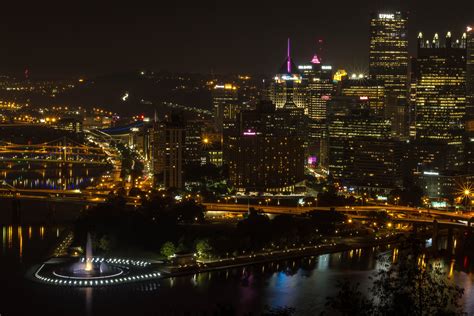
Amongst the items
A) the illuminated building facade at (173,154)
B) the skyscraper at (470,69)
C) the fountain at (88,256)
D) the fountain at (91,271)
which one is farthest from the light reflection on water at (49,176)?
the skyscraper at (470,69)

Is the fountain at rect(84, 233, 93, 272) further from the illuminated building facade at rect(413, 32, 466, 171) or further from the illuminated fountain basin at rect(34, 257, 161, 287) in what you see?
the illuminated building facade at rect(413, 32, 466, 171)

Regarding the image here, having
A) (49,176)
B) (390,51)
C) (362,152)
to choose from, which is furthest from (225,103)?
(362,152)

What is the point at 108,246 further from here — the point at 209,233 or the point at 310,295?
the point at 310,295

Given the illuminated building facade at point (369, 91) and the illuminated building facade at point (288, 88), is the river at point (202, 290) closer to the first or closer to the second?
the illuminated building facade at point (369, 91)

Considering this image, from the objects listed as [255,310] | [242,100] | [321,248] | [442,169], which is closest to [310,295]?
[255,310]

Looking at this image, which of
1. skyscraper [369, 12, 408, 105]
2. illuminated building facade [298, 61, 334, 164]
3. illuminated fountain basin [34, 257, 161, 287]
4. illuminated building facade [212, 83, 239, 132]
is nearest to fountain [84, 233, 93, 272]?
illuminated fountain basin [34, 257, 161, 287]
